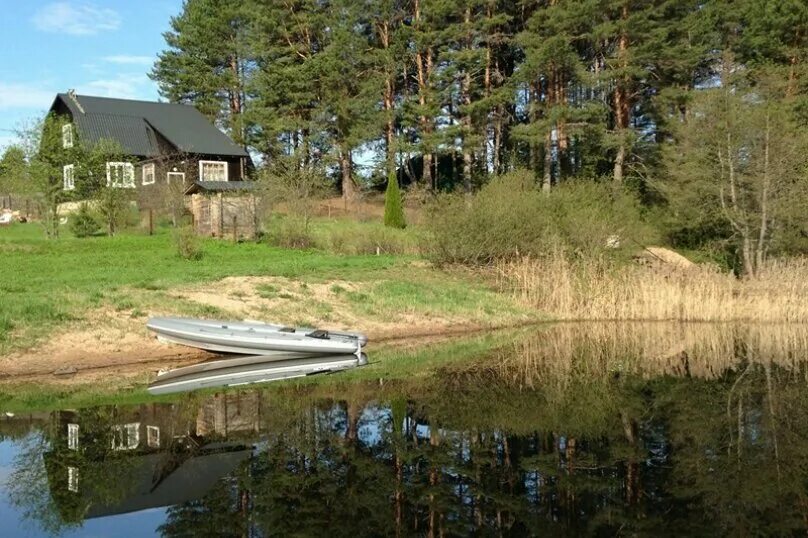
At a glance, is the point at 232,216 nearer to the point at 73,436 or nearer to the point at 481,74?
the point at 481,74

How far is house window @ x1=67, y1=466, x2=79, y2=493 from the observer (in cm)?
717

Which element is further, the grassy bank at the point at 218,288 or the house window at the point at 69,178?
the house window at the point at 69,178

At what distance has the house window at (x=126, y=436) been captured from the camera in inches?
335

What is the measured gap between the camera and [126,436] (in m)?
8.91

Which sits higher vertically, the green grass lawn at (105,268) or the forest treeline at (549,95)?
the forest treeline at (549,95)

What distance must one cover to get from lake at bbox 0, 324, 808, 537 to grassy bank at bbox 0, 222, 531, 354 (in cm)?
441

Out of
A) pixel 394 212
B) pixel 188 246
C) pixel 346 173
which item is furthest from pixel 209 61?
pixel 188 246

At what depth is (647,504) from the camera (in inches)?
257

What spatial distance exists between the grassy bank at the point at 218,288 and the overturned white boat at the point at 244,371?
230cm

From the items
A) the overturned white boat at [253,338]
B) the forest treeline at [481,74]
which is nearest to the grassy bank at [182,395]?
the overturned white boat at [253,338]

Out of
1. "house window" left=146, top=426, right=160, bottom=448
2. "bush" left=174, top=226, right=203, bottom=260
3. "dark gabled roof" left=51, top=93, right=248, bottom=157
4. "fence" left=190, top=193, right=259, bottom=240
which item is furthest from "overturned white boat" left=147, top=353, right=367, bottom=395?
"dark gabled roof" left=51, top=93, right=248, bottom=157

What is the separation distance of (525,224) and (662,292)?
15.9ft

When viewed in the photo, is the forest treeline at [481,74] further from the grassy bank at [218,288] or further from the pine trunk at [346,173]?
the grassy bank at [218,288]

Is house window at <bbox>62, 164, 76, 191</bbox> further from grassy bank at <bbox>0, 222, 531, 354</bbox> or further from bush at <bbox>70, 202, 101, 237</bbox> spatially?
grassy bank at <bbox>0, 222, 531, 354</bbox>
